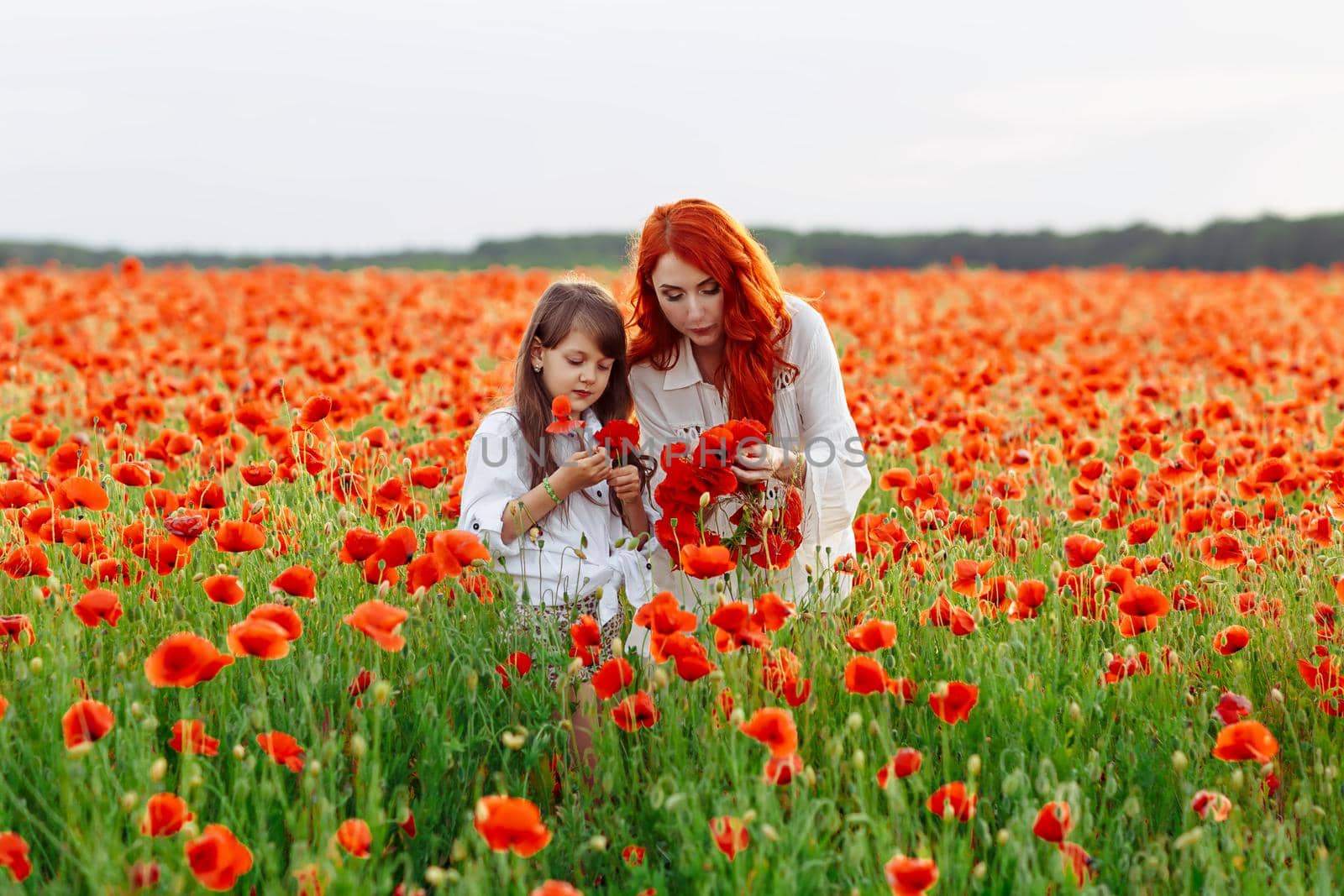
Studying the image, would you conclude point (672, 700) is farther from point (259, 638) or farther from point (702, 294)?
point (702, 294)

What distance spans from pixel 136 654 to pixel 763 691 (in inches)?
60.9

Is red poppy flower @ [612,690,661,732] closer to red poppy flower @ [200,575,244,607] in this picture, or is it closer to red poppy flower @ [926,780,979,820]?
red poppy flower @ [926,780,979,820]

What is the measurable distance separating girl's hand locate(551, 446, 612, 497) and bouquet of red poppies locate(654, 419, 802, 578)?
21 cm

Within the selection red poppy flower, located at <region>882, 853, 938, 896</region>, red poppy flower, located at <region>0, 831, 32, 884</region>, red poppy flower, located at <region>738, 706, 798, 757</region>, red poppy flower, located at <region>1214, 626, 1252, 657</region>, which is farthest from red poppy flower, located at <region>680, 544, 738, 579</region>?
red poppy flower, located at <region>0, 831, 32, 884</region>

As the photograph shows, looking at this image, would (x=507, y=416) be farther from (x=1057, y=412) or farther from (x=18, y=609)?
(x=1057, y=412)

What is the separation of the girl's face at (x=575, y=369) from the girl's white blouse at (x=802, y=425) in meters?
0.41

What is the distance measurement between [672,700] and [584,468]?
34.1 inches

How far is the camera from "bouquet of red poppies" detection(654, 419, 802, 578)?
2.83 meters

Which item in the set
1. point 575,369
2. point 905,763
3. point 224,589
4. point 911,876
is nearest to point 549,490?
point 575,369

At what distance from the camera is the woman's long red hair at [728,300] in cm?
359

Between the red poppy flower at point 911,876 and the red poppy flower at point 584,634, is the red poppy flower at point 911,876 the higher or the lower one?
the lower one

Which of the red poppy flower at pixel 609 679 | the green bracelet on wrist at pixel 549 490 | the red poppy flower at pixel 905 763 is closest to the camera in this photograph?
the red poppy flower at pixel 905 763

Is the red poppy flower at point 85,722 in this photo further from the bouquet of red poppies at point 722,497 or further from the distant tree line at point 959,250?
the distant tree line at point 959,250

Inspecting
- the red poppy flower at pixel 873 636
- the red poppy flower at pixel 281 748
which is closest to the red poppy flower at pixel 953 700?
the red poppy flower at pixel 873 636
